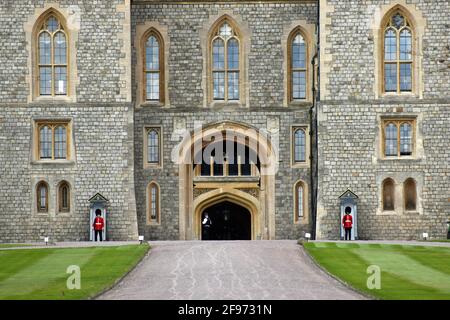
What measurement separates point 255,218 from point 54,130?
8.86 meters

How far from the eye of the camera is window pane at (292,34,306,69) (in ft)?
171

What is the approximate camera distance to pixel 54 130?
50531 millimetres

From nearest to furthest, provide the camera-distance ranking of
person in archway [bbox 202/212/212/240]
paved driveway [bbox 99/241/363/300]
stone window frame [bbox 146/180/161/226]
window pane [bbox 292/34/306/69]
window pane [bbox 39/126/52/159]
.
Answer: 1. paved driveway [bbox 99/241/363/300]
2. window pane [bbox 39/126/52/159]
3. stone window frame [bbox 146/180/161/226]
4. window pane [bbox 292/34/306/69]
5. person in archway [bbox 202/212/212/240]

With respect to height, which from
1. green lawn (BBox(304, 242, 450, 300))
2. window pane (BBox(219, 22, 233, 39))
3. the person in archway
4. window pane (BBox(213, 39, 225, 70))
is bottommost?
green lawn (BBox(304, 242, 450, 300))

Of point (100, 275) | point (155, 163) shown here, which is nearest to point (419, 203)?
point (155, 163)

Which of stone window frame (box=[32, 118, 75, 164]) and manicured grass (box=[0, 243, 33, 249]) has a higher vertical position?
stone window frame (box=[32, 118, 75, 164])

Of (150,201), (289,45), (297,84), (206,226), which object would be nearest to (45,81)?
(150,201)

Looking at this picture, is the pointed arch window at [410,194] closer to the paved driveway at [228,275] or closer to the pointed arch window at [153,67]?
the paved driveway at [228,275]

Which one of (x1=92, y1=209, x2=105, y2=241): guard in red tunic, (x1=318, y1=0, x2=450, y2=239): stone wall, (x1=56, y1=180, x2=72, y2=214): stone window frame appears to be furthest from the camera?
(x1=56, y1=180, x2=72, y2=214): stone window frame

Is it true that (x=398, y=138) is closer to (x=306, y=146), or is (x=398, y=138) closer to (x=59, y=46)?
(x=306, y=146)

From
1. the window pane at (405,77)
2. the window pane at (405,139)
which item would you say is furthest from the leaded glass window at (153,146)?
the window pane at (405,77)

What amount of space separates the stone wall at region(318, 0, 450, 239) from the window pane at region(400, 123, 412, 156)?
1.37ft

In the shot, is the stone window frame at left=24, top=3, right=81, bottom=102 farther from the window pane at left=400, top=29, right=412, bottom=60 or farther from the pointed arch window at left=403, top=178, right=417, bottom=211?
the pointed arch window at left=403, top=178, right=417, bottom=211

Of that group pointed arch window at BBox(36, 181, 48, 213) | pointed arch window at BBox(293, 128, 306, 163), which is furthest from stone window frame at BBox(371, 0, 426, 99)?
pointed arch window at BBox(36, 181, 48, 213)
